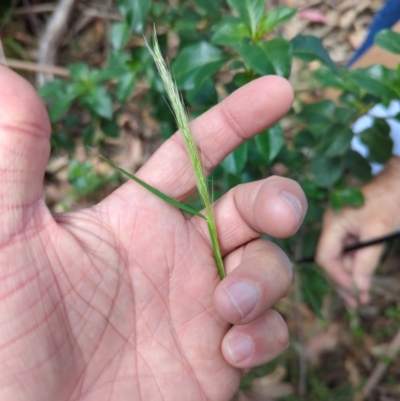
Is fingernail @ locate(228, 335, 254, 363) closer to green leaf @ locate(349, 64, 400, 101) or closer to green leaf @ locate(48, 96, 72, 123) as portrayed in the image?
green leaf @ locate(349, 64, 400, 101)

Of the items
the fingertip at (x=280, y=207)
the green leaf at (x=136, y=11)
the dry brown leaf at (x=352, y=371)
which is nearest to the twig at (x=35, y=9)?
the green leaf at (x=136, y=11)

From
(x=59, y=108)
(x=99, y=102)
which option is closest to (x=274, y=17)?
(x=99, y=102)

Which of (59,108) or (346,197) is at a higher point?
(59,108)

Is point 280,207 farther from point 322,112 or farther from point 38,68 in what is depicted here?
point 38,68

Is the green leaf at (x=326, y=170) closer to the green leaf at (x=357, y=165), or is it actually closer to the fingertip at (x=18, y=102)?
the green leaf at (x=357, y=165)

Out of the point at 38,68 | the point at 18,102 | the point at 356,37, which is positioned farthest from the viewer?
the point at 356,37

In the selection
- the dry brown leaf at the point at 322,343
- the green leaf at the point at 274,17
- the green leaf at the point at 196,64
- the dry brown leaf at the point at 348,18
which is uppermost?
the green leaf at the point at 274,17
